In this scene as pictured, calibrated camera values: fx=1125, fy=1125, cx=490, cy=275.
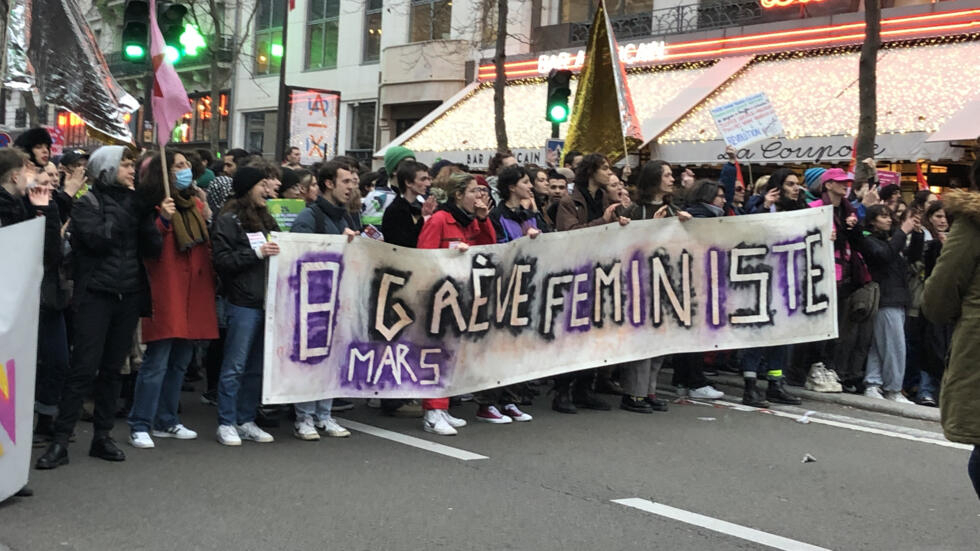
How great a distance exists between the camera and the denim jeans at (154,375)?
6.77m

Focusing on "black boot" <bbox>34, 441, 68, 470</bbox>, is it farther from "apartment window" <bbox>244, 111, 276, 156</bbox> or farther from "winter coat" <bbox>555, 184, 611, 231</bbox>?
"apartment window" <bbox>244, 111, 276, 156</bbox>

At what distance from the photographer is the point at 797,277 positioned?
30.2 feet

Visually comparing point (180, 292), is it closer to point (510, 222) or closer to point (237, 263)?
point (237, 263)

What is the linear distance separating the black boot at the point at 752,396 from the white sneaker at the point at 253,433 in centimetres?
406

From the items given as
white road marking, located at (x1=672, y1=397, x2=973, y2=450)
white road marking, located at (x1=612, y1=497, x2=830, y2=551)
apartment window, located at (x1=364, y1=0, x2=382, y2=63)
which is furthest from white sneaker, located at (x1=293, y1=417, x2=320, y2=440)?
apartment window, located at (x1=364, y1=0, x2=382, y2=63)

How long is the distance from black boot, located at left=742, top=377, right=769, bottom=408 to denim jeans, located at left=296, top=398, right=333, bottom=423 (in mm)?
3630

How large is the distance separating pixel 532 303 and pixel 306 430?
1957 mm

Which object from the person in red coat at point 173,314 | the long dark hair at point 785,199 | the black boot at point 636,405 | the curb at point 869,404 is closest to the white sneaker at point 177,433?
the person in red coat at point 173,314

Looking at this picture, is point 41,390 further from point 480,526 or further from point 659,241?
point 659,241

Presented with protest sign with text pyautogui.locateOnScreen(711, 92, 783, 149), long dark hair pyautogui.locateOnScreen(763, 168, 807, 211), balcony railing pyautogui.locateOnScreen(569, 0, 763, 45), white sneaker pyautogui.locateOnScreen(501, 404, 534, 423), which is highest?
balcony railing pyautogui.locateOnScreen(569, 0, 763, 45)

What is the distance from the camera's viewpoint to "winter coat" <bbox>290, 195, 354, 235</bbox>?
7.46 m

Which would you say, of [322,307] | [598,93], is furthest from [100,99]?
[598,93]

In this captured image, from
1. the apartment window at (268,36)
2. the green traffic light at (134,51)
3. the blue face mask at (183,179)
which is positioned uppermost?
the apartment window at (268,36)

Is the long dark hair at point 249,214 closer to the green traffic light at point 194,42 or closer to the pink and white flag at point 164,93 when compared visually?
the pink and white flag at point 164,93
